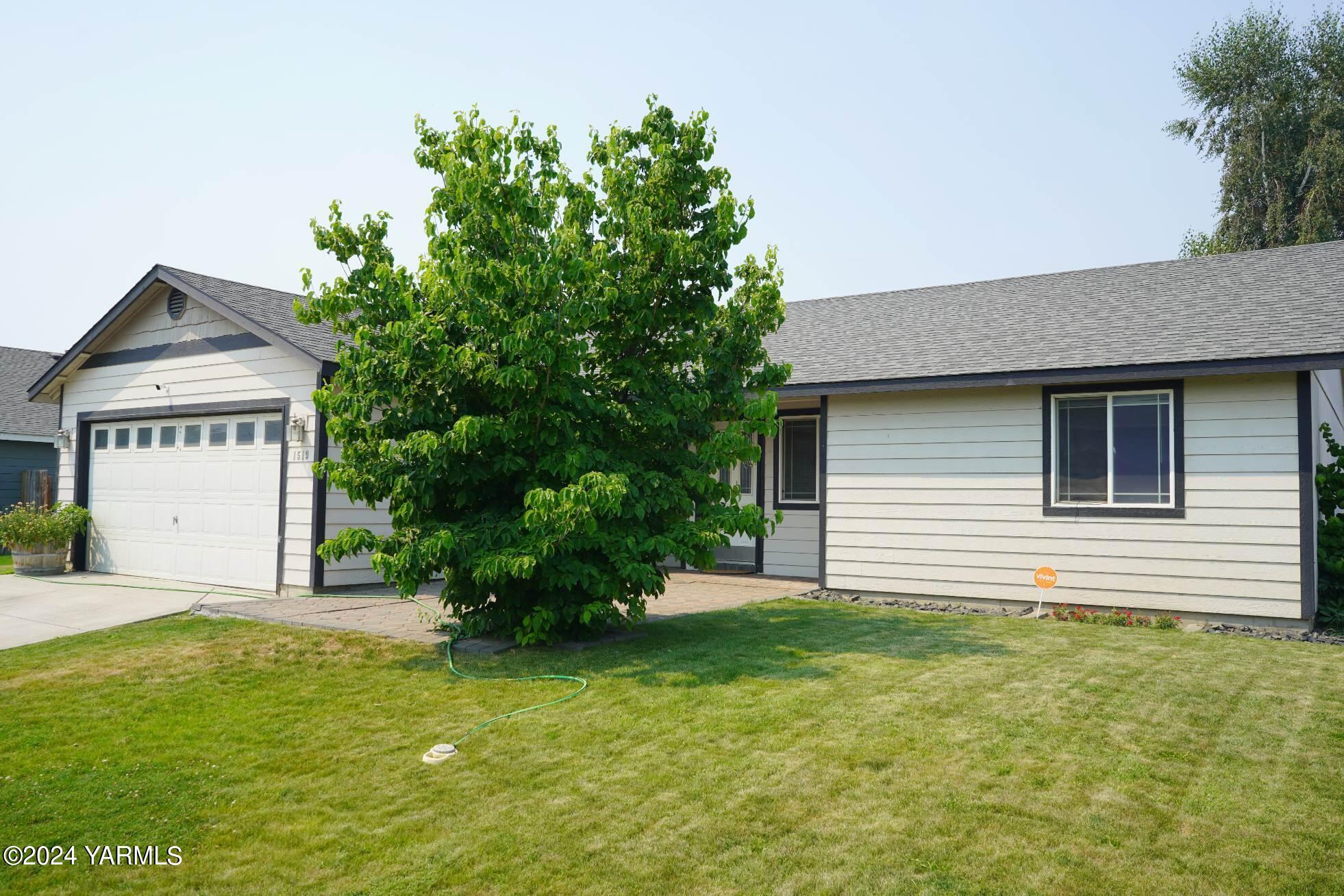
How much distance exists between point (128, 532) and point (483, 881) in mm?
Answer: 12704

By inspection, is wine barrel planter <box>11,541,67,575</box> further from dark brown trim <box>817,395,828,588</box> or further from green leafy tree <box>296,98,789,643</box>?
dark brown trim <box>817,395,828,588</box>

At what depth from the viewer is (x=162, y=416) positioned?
510 inches

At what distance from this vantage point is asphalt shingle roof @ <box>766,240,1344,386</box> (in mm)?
8852

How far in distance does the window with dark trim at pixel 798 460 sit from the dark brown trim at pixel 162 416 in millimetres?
6835

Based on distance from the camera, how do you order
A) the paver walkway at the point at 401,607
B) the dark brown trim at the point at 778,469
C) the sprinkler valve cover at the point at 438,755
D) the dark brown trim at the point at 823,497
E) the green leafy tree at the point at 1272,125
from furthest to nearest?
the green leafy tree at the point at 1272,125 → the dark brown trim at the point at 778,469 → the dark brown trim at the point at 823,497 → the paver walkway at the point at 401,607 → the sprinkler valve cover at the point at 438,755

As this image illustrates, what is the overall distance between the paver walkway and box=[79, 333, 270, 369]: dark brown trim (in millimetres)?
3664

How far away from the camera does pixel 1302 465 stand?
824 cm

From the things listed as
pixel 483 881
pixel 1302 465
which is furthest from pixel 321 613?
pixel 1302 465

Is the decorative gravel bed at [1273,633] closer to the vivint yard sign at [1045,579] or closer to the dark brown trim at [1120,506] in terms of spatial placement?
the dark brown trim at [1120,506]

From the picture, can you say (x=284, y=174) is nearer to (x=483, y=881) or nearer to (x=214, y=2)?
(x=214, y=2)

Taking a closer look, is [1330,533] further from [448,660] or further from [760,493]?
[448,660]

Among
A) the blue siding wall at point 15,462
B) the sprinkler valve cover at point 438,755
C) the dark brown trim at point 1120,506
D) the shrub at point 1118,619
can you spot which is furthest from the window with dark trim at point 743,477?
the blue siding wall at point 15,462

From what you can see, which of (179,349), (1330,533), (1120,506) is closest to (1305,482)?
(1330,533)

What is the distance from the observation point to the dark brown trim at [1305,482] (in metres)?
8.23
